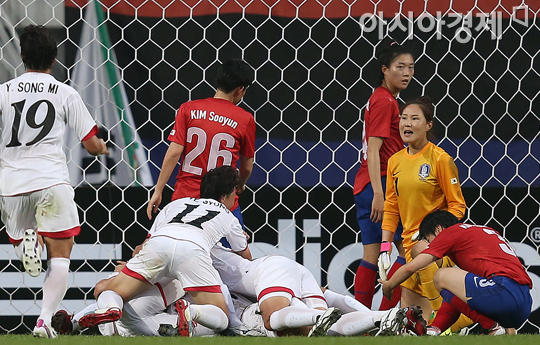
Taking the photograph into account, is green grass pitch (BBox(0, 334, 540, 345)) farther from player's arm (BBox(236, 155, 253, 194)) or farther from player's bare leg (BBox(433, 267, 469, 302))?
player's arm (BBox(236, 155, 253, 194))

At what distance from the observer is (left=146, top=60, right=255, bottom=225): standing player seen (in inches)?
127

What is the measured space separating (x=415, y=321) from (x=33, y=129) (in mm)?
1460

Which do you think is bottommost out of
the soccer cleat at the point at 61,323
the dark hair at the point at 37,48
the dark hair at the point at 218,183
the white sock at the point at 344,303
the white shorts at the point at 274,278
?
the soccer cleat at the point at 61,323

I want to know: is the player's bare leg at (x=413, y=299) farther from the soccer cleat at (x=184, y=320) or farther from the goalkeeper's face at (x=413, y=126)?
the soccer cleat at (x=184, y=320)

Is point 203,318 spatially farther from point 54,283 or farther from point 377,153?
point 377,153

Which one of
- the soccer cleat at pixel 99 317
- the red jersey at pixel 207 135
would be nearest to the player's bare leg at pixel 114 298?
the soccer cleat at pixel 99 317

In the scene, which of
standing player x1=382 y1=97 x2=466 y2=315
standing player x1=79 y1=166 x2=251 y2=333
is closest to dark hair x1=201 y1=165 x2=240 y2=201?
standing player x1=79 y1=166 x2=251 y2=333

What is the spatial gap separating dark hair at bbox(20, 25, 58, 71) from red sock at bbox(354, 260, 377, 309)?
1596 mm

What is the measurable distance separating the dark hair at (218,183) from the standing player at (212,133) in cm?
26

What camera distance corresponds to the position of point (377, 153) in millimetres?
3250

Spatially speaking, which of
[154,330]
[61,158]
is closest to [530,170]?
[154,330]

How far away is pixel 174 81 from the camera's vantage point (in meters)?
3.59

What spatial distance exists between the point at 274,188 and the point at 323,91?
1.73 feet

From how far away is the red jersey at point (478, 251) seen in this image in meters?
2.75
